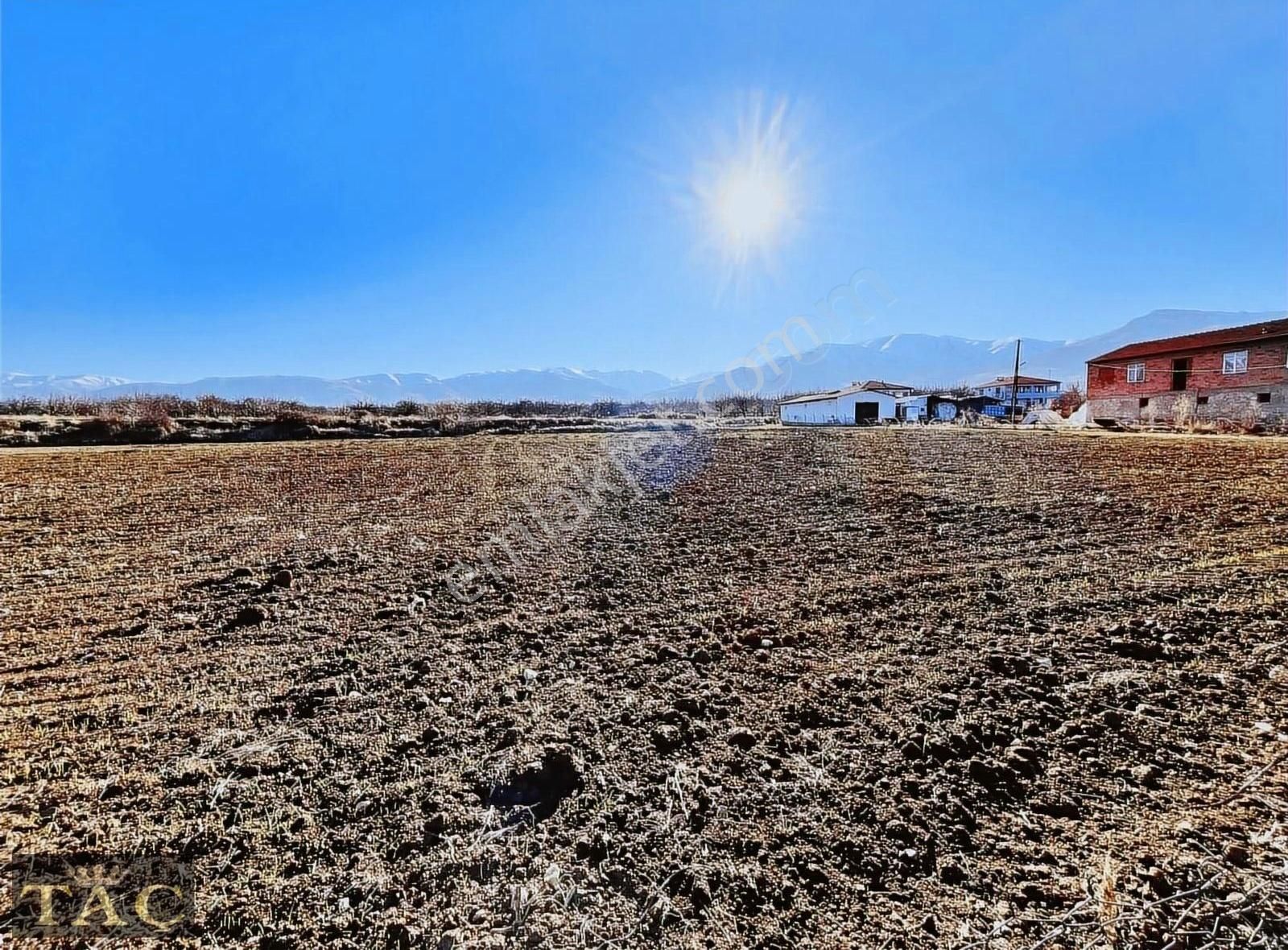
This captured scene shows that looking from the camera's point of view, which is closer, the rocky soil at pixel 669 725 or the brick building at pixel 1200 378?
the rocky soil at pixel 669 725

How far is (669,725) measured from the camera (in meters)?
1.93

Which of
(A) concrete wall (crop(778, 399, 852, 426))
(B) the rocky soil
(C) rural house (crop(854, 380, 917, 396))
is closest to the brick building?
(C) rural house (crop(854, 380, 917, 396))

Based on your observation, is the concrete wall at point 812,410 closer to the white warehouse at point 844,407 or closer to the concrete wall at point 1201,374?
the white warehouse at point 844,407

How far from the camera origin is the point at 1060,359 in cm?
19838

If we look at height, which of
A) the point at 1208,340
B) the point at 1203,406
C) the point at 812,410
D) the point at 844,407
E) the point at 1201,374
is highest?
the point at 1208,340

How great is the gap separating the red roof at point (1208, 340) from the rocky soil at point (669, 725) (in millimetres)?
26756

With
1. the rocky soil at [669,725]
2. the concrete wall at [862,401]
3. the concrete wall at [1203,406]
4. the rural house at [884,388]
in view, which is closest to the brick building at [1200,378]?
the concrete wall at [1203,406]

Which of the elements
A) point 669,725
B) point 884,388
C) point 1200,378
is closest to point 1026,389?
point 884,388

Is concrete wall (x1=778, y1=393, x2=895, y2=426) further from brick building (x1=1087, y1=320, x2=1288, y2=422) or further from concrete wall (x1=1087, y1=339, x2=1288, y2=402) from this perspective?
brick building (x1=1087, y1=320, x2=1288, y2=422)

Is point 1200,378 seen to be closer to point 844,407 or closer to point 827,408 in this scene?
point 844,407

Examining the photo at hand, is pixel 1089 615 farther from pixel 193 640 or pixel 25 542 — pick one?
pixel 25 542

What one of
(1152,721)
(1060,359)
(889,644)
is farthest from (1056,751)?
(1060,359)

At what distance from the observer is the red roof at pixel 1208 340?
69.9 feet

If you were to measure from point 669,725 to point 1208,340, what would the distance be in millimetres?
33631
